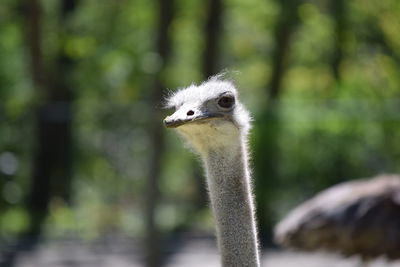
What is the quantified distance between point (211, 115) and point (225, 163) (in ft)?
0.57

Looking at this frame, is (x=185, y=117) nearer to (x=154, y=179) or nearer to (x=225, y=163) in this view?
(x=225, y=163)

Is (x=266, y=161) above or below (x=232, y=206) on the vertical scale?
above

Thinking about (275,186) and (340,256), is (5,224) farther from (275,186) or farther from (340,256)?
(340,256)

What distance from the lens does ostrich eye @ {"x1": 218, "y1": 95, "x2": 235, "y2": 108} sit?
3.71 m

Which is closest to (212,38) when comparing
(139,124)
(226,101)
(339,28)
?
(139,124)

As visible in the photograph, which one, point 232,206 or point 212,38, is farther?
point 212,38

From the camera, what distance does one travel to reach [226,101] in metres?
3.74

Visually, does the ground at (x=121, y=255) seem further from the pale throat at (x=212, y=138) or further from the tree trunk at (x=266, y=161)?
the pale throat at (x=212, y=138)

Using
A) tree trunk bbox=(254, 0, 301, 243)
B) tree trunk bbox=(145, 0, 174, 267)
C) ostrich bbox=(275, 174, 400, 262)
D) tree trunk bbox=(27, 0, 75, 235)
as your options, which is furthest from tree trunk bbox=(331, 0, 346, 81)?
tree trunk bbox=(27, 0, 75, 235)

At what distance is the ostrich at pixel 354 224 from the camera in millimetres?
7152

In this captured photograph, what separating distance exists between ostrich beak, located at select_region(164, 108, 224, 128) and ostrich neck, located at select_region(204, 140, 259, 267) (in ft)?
0.43

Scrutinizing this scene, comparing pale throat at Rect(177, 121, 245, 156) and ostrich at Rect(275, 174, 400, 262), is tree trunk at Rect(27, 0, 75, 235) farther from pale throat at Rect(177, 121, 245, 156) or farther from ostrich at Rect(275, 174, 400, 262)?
pale throat at Rect(177, 121, 245, 156)

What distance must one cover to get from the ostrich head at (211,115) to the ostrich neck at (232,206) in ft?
0.13

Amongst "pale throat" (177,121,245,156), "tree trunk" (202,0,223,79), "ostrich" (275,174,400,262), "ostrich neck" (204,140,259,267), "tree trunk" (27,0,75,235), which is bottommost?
"ostrich neck" (204,140,259,267)
